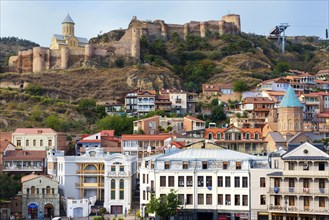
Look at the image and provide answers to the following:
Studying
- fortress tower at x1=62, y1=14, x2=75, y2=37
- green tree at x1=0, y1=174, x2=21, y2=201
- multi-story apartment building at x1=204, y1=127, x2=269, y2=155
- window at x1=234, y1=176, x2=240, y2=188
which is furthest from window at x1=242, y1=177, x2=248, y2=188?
fortress tower at x1=62, y1=14, x2=75, y2=37

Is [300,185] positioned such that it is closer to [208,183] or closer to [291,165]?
[291,165]

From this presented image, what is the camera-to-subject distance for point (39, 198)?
67688 millimetres

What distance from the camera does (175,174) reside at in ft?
206

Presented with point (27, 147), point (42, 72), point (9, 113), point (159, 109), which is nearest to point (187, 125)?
point (159, 109)

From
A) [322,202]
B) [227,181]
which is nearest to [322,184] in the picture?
[322,202]

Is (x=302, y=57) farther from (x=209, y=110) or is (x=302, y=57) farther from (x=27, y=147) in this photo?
(x=27, y=147)

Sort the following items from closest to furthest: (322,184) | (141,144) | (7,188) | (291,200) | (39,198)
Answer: (322,184), (291,200), (7,188), (39,198), (141,144)

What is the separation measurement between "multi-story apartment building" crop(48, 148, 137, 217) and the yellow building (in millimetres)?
69526

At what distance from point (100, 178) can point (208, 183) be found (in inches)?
536

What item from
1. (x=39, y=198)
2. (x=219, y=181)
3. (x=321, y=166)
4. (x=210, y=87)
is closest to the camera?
(x=321, y=166)

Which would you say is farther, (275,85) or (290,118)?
(275,85)

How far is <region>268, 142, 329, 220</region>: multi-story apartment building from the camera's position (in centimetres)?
5938

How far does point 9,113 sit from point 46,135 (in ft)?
77.8

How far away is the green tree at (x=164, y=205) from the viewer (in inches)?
2318
